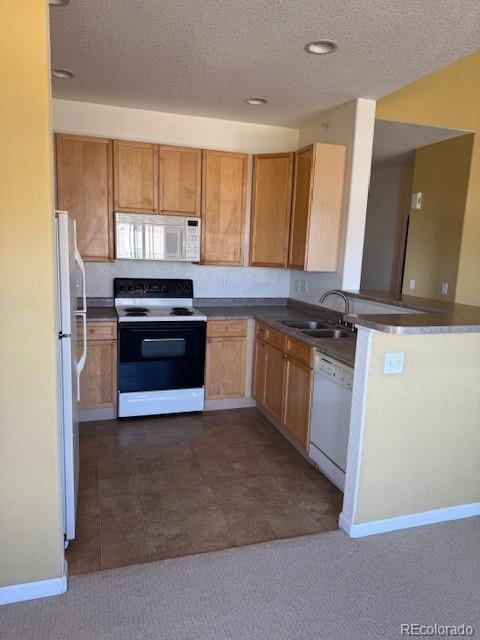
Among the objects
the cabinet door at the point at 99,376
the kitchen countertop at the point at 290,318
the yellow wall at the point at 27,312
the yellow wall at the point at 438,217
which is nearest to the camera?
the yellow wall at the point at 27,312

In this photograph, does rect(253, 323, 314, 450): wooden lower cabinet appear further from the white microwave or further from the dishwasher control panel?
the white microwave

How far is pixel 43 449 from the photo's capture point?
5.88ft

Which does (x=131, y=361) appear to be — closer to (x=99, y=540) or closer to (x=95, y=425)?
(x=95, y=425)

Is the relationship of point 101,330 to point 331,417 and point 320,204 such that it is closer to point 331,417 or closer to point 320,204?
point 331,417

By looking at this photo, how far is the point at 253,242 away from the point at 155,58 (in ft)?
5.94

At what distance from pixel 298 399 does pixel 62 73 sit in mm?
2895

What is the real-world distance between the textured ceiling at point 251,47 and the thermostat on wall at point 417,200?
1970mm

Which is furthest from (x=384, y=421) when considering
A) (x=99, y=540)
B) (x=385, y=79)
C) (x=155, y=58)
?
(x=155, y=58)

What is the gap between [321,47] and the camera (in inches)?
102

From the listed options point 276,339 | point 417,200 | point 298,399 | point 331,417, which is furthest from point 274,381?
point 417,200

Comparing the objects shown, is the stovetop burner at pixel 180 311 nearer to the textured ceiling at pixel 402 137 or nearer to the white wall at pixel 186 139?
the white wall at pixel 186 139

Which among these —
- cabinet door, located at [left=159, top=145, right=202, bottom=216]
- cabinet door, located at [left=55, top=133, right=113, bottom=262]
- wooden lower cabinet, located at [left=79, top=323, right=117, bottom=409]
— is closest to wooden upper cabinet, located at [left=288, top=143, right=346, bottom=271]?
cabinet door, located at [left=159, top=145, right=202, bottom=216]

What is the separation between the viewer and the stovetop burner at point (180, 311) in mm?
3889

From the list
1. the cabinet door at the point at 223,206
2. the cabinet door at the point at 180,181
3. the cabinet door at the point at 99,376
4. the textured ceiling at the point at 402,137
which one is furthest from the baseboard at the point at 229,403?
the textured ceiling at the point at 402,137
